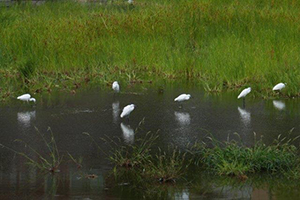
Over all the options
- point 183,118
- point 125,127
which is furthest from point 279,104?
point 125,127

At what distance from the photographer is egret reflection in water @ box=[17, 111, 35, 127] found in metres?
10.8

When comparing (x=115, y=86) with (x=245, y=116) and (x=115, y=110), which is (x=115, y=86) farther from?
(x=245, y=116)

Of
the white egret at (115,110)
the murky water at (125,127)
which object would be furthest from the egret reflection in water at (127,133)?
the white egret at (115,110)

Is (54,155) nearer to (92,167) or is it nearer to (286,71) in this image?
(92,167)

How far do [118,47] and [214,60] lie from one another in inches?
83.0

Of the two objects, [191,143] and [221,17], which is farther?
[221,17]

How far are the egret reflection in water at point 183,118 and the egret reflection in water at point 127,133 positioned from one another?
0.73 meters

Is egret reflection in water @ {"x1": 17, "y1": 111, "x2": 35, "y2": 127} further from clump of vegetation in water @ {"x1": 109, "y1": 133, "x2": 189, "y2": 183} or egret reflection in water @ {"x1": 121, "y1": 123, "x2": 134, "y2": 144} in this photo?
clump of vegetation in water @ {"x1": 109, "y1": 133, "x2": 189, "y2": 183}

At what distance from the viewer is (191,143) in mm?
9578

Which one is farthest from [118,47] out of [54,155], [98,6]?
[54,155]

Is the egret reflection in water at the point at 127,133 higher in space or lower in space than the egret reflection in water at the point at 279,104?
higher

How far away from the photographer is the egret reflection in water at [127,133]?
32.1 feet

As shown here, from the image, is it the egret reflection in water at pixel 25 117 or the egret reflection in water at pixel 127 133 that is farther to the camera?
the egret reflection in water at pixel 25 117

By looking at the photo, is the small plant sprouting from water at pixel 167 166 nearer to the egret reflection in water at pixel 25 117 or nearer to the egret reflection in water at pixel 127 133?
the egret reflection in water at pixel 127 133
